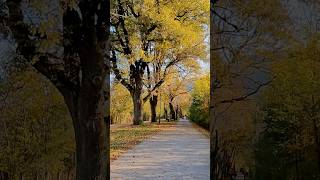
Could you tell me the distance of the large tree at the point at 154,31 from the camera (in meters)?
16.9

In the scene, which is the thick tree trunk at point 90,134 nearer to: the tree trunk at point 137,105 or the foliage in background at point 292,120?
the foliage in background at point 292,120

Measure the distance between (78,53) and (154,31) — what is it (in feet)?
42.5

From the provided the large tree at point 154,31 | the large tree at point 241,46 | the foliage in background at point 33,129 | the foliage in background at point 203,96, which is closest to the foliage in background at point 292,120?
the large tree at point 241,46

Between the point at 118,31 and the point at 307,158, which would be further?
the point at 118,31

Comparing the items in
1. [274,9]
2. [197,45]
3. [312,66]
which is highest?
[197,45]

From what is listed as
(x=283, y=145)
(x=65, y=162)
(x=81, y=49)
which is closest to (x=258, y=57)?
(x=283, y=145)

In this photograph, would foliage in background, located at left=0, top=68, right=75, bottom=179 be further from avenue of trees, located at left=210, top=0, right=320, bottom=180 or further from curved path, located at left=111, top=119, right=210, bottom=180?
curved path, located at left=111, top=119, right=210, bottom=180

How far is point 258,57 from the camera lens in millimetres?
4695

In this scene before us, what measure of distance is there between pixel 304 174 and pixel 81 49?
260cm

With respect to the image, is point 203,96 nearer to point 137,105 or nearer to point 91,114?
point 137,105

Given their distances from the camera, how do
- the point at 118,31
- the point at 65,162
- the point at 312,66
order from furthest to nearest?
the point at 118,31
the point at 65,162
the point at 312,66

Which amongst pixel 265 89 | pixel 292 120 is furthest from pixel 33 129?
pixel 292 120

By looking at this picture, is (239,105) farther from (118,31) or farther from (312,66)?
(118,31)

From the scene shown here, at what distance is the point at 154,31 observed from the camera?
1766 centimetres
